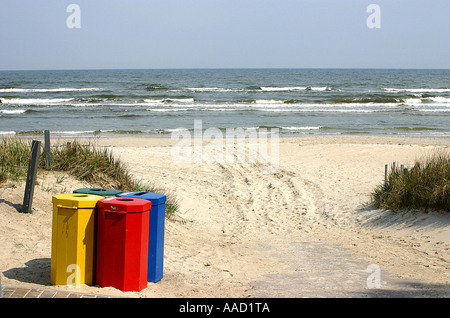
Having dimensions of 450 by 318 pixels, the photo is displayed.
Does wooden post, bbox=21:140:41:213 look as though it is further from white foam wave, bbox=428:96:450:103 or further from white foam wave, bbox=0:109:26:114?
white foam wave, bbox=428:96:450:103

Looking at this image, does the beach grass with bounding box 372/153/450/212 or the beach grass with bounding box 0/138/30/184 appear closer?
the beach grass with bounding box 0/138/30/184

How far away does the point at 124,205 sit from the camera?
4.28 m

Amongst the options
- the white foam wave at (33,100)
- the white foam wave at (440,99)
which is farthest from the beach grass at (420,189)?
the white foam wave at (440,99)

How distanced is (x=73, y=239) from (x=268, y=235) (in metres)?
3.88

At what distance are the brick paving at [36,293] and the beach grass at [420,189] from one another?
5.35 meters

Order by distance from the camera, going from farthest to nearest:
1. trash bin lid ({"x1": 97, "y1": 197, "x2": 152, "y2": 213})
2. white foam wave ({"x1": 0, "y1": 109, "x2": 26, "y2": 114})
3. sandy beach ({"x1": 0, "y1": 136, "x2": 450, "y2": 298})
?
white foam wave ({"x1": 0, "y1": 109, "x2": 26, "y2": 114}) → sandy beach ({"x1": 0, "y1": 136, "x2": 450, "y2": 298}) → trash bin lid ({"x1": 97, "y1": 197, "x2": 152, "y2": 213})

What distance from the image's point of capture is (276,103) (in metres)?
36.1

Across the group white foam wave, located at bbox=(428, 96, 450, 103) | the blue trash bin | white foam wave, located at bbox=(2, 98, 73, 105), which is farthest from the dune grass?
white foam wave, located at bbox=(428, 96, 450, 103)

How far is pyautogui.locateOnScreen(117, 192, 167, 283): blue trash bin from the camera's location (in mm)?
4801

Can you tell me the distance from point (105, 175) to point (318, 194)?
451 centimetres

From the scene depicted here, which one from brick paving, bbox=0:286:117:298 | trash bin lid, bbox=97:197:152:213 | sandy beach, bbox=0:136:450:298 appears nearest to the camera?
brick paving, bbox=0:286:117:298

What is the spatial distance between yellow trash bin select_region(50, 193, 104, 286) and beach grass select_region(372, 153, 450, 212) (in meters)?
5.32

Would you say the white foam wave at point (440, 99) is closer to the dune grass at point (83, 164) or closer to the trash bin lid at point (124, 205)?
the dune grass at point (83, 164)
